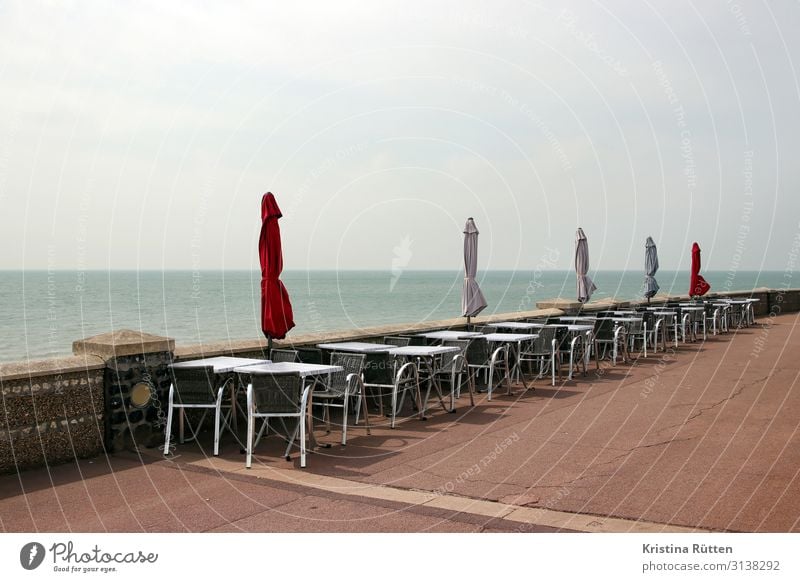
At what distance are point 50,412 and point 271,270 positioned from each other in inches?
94.3

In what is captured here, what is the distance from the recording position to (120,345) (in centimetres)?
646

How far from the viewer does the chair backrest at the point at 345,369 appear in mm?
7297

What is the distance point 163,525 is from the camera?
445 cm

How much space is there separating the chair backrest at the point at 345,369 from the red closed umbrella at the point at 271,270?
670mm

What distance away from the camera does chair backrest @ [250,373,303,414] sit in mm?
6250

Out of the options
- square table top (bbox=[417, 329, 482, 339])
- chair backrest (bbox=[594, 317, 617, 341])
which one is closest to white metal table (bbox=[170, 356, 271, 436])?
square table top (bbox=[417, 329, 482, 339])

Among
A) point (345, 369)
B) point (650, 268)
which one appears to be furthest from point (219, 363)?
point (650, 268)

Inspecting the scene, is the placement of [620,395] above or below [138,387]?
below

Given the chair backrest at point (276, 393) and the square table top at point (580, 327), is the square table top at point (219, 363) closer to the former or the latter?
the chair backrest at point (276, 393)

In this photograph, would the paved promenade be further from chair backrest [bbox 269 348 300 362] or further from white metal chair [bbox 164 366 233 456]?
chair backrest [bbox 269 348 300 362]

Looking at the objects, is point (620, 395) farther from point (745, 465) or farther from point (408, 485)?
point (408, 485)

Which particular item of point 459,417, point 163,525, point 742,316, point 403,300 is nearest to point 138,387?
point 163,525

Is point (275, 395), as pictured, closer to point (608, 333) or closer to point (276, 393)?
point (276, 393)

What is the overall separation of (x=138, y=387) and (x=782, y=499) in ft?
17.1
